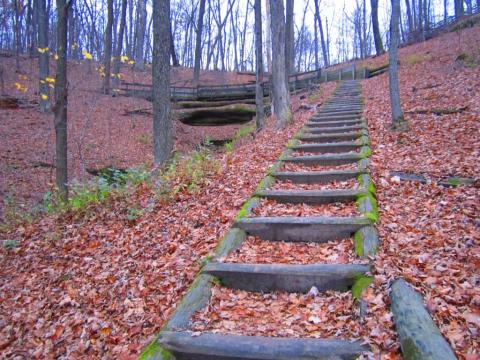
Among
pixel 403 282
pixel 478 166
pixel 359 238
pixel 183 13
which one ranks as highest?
pixel 183 13

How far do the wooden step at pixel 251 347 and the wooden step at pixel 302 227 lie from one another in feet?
5.86

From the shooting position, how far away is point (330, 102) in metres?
15.1

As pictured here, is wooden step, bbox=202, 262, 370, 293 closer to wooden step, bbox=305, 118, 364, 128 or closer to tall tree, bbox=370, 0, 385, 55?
wooden step, bbox=305, 118, 364, 128

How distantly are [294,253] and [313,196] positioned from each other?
1.30 m

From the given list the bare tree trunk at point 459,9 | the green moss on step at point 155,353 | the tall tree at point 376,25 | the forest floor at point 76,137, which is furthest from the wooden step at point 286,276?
the bare tree trunk at point 459,9

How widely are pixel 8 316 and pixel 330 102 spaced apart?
536 inches

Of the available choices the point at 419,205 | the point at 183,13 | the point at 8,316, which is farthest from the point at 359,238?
the point at 183,13

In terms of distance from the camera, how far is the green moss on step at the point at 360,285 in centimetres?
308

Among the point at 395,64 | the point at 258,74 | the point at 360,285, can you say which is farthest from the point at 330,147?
the point at 258,74

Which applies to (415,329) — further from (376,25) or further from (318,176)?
(376,25)

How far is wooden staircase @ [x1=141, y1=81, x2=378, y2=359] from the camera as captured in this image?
256 cm

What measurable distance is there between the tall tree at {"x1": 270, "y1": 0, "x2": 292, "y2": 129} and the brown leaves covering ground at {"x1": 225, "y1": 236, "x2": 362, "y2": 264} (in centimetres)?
721

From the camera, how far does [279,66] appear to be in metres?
11.1

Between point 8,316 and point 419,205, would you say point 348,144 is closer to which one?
point 419,205
